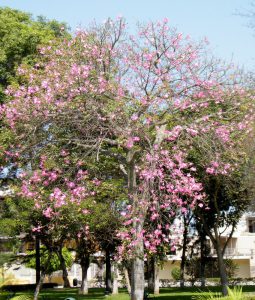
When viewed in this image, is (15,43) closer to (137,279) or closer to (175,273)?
(137,279)

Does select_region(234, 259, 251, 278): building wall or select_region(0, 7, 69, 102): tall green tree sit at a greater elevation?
select_region(0, 7, 69, 102): tall green tree

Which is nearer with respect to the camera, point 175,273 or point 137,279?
point 137,279

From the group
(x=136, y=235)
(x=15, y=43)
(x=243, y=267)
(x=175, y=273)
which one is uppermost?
(x=15, y=43)

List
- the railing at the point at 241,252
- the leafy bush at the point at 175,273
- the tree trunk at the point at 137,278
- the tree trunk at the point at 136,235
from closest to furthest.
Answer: the tree trunk at the point at 136,235
the tree trunk at the point at 137,278
the leafy bush at the point at 175,273
the railing at the point at 241,252

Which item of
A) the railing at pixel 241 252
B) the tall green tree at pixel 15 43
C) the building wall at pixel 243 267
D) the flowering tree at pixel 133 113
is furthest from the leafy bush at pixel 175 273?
the flowering tree at pixel 133 113

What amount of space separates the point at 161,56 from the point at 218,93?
212cm

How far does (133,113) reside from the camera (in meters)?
17.5

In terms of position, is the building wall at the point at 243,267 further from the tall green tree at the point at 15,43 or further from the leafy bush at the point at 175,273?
the tall green tree at the point at 15,43

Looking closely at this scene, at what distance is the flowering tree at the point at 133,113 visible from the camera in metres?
16.6

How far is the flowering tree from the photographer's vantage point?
54.5 feet

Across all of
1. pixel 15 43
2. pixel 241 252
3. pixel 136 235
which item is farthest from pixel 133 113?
pixel 241 252

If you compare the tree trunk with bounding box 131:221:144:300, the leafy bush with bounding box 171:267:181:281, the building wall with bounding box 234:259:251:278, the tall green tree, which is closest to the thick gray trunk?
the tree trunk with bounding box 131:221:144:300

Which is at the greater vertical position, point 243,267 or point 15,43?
point 15,43

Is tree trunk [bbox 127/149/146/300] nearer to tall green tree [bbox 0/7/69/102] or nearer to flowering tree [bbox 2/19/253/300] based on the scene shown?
flowering tree [bbox 2/19/253/300]
